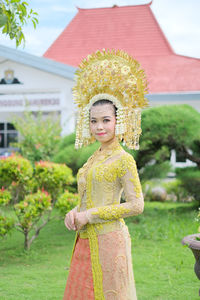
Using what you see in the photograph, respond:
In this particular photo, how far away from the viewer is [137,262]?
508 cm

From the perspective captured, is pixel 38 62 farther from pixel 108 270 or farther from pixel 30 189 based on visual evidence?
pixel 108 270

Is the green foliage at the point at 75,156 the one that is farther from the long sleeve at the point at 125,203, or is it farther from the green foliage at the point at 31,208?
the long sleeve at the point at 125,203

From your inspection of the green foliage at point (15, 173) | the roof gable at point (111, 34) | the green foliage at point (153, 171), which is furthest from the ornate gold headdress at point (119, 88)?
the roof gable at point (111, 34)

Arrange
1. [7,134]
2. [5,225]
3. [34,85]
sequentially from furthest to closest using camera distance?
1. [7,134]
2. [34,85]
3. [5,225]

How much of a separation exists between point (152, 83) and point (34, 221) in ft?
22.5

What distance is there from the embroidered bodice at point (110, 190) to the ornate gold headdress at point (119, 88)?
0.14 m

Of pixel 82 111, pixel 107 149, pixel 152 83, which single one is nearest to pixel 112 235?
pixel 107 149

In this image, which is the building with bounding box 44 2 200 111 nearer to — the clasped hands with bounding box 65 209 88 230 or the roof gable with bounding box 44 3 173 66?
the roof gable with bounding box 44 3 173 66

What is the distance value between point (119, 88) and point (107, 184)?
1.77 feet

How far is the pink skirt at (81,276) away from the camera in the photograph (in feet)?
7.38

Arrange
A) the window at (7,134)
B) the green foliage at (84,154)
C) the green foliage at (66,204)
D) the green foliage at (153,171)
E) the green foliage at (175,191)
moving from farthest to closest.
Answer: the window at (7,134), the green foliage at (175,191), the green foliage at (153,171), the green foliage at (84,154), the green foliage at (66,204)

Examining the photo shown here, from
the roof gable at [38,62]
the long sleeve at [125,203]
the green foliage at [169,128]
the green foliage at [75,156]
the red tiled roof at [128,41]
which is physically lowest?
the green foliage at [75,156]

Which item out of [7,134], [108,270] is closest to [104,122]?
[108,270]

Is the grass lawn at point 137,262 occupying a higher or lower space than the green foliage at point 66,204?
lower
